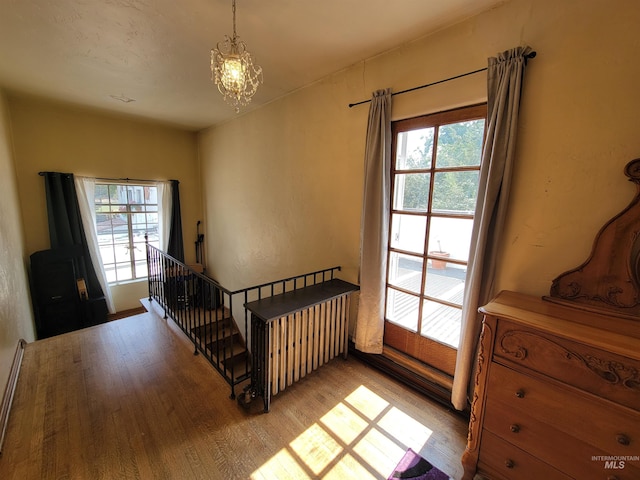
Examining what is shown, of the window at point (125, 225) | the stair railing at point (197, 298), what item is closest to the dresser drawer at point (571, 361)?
the stair railing at point (197, 298)

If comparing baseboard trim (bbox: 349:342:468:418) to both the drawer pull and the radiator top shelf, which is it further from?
the drawer pull

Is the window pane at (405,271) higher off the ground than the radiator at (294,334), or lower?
higher

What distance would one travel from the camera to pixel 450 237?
1832 mm

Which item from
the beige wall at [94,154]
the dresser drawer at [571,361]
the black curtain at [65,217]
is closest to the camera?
the dresser drawer at [571,361]

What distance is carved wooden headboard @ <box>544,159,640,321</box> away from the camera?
1.16 meters

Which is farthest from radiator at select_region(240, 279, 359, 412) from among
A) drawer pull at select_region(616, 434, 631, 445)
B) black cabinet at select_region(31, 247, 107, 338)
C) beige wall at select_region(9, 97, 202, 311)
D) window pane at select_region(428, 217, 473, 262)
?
beige wall at select_region(9, 97, 202, 311)

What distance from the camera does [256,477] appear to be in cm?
138

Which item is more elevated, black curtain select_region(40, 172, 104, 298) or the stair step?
black curtain select_region(40, 172, 104, 298)

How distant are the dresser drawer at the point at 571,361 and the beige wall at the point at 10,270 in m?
3.10

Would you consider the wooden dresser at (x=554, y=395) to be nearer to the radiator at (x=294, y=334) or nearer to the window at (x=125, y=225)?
the radiator at (x=294, y=334)

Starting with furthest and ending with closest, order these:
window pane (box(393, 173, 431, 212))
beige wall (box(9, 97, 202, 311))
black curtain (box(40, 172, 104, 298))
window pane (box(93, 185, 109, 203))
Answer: window pane (box(93, 185, 109, 203)) < black curtain (box(40, 172, 104, 298)) < beige wall (box(9, 97, 202, 311)) < window pane (box(393, 173, 431, 212))

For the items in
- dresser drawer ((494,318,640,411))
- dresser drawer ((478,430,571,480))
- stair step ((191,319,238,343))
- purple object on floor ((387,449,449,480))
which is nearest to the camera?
dresser drawer ((494,318,640,411))

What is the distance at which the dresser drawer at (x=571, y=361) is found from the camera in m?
0.93

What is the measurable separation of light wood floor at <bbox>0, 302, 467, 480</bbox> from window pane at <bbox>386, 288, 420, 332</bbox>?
18.8 inches
